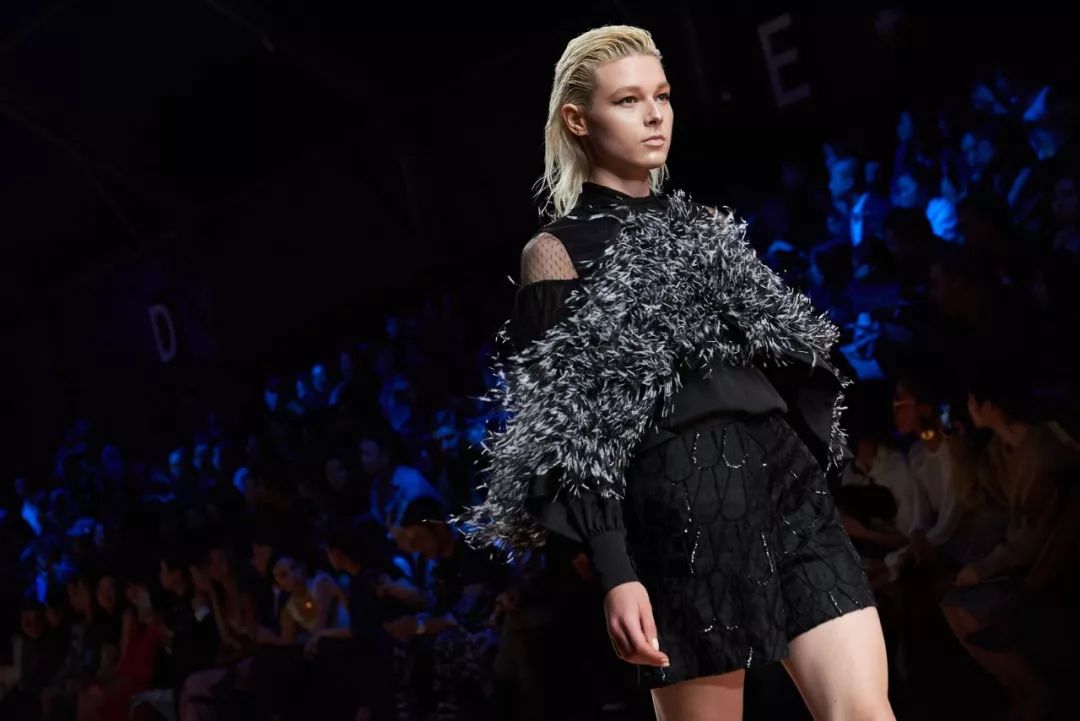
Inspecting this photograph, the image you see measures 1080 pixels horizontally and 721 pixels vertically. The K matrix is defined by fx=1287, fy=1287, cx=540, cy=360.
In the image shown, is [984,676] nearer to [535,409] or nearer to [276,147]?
[535,409]

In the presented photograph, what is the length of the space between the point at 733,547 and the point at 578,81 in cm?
72

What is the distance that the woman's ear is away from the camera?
192cm

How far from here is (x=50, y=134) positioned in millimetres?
7461

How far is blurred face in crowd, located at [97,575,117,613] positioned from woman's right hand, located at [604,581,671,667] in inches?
265

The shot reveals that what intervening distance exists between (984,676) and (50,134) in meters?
5.96

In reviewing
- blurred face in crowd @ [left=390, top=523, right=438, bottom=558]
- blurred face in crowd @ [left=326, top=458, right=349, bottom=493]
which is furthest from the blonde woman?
blurred face in crowd @ [left=326, top=458, right=349, bottom=493]

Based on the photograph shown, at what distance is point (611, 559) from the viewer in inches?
65.4

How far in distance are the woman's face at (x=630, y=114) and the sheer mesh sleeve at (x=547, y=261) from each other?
0.55 ft

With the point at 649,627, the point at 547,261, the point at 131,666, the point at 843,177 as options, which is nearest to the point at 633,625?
the point at 649,627

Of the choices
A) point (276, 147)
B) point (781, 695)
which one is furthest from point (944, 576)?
point (276, 147)

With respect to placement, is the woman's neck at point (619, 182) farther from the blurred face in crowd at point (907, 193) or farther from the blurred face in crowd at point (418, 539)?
the blurred face in crowd at point (418, 539)

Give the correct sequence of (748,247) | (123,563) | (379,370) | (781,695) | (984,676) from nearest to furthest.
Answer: (748,247) → (984,676) → (781,695) → (379,370) → (123,563)

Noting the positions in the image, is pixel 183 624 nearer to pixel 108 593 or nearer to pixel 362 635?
pixel 108 593

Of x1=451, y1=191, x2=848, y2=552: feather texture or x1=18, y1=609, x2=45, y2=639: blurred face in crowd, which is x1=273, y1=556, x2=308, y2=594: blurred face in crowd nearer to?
x1=18, y1=609, x2=45, y2=639: blurred face in crowd
